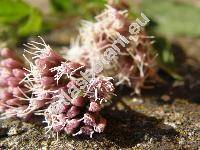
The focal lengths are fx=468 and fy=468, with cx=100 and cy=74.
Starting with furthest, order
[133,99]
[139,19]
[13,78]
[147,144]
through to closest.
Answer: [139,19], [133,99], [13,78], [147,144]

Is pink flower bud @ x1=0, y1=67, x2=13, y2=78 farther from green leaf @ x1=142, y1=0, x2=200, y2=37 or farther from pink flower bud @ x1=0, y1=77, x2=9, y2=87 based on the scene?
green leaf @ x1=142, y1=0, x2=200, y2=37

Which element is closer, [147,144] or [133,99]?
[147,144]

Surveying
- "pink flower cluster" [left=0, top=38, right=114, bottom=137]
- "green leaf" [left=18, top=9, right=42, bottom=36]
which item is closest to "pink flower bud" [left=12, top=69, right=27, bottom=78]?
"pink flower cluster" [left=0, top=38, right=114, bottom=137]

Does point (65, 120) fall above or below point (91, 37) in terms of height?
below

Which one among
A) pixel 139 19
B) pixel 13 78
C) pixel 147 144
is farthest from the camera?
pixel 139 19

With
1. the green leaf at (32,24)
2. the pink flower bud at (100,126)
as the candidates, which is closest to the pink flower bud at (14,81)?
the pink flower bud at (100,126)

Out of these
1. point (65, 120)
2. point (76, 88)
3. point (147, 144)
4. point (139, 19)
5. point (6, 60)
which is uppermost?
point (139, 19)

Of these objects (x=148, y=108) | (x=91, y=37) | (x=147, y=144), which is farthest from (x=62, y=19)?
(x=147, y=144)

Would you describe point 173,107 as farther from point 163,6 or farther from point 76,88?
point 163,6
